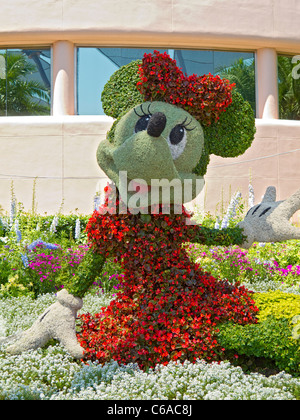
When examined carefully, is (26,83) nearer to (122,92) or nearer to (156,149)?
(122,92)

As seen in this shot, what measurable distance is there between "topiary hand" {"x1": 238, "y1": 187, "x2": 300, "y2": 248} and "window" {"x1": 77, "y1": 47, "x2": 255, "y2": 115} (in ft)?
24.2

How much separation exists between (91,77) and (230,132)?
7.50m

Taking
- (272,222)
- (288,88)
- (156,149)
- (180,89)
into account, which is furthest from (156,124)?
(288,88)

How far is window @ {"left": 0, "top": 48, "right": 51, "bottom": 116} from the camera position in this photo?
10.6 m

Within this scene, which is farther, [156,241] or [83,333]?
[83,333]

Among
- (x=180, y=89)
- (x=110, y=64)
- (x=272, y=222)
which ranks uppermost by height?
(x=110, y=64)

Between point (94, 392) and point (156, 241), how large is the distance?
1.15 meters

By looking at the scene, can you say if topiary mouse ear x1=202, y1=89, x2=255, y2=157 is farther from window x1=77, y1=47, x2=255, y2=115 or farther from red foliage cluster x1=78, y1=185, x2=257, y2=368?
window x1=77, y1=47, x2=255, y2=115

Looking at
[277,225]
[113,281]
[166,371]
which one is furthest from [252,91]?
[166,371]

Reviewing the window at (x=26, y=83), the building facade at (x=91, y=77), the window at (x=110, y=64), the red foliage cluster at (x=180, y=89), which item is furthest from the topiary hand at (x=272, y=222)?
the window at (x=26, y=83)

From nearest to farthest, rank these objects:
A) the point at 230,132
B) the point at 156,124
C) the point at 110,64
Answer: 1. the point at 156,124
2. the point at 230,132
3. the point at 110,64

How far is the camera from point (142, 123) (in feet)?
11.4

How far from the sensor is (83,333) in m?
3.80
